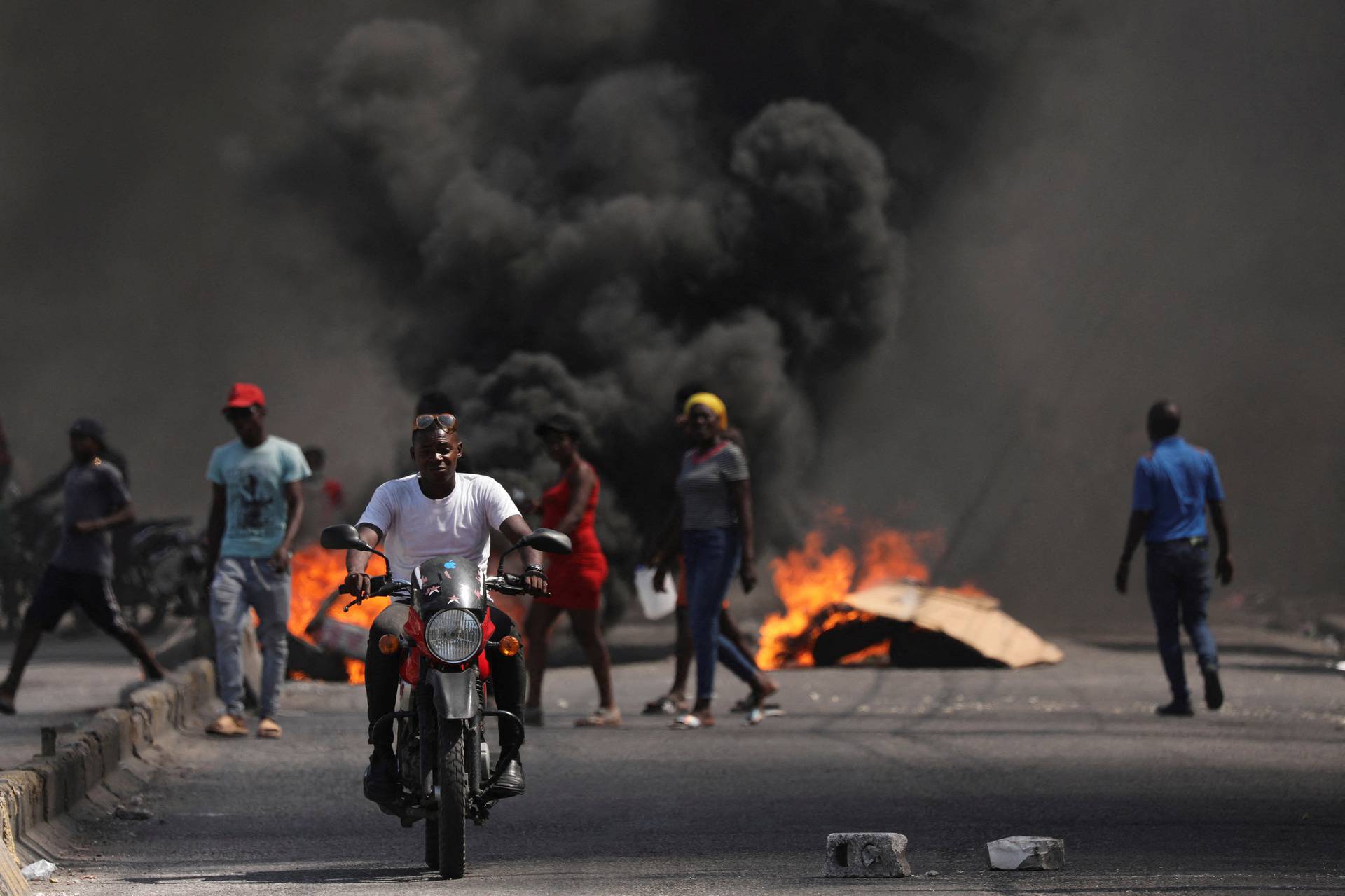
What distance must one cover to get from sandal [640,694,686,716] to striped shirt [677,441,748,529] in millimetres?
1288

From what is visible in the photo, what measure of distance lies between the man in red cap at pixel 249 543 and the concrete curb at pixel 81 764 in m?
0.36

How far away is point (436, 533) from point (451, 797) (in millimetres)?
919

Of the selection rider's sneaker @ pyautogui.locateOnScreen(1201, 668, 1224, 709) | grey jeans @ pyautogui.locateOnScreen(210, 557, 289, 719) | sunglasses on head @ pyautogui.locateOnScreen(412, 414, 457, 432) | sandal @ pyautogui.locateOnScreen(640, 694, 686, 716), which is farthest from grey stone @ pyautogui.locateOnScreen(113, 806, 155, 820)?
rider's sneaker @ pyautogui.locateOnScreen(1201, 668, 1224, 709)

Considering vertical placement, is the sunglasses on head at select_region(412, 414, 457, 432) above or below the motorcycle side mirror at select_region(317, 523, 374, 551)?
above

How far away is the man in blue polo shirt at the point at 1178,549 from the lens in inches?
421

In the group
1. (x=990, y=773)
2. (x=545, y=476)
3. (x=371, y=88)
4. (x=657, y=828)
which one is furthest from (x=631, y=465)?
(x=657, y=828)

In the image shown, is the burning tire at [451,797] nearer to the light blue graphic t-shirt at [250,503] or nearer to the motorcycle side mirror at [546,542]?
the motorcycle side mirror at [546,542]

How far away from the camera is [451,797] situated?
5.42 meters

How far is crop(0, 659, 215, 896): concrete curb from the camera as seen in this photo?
578 cm

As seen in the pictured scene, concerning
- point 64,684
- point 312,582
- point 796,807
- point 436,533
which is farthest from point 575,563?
point 312,582

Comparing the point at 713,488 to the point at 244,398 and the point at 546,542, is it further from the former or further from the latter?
the point at 546,542

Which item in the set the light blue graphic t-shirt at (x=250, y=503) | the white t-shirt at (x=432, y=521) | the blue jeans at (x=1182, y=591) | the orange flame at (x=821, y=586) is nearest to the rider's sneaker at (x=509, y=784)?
the white t-shirt at (x=432, y=521)

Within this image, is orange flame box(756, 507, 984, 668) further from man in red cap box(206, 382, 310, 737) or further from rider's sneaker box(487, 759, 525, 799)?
rider's sneaker box(487, 759, 525, 799)

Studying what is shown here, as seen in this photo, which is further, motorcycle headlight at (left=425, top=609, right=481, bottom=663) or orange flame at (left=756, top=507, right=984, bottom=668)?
orange flame at (left=756, top=507, right=984, bottom=668)
